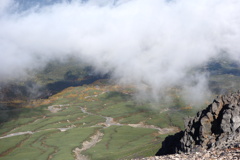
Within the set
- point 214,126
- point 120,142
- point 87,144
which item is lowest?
point 120,142

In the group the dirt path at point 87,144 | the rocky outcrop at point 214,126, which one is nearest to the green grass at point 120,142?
the dirt path at point 87,144

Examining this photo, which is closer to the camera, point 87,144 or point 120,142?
point 120,142

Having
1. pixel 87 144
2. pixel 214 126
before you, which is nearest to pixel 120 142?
pixel 87 144

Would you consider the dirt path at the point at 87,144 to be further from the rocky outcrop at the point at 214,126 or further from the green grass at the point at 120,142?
the rocky outcrop at the point at 214,126

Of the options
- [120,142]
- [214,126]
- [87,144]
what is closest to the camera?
[214,126]

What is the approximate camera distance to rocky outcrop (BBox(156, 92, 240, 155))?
4334cm

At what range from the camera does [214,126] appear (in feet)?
161

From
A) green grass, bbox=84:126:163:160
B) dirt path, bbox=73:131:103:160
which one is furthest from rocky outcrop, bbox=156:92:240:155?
dirt path, bbox=73:131:103:160

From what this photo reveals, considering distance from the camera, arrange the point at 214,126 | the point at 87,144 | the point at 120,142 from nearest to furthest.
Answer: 1. the point at 214,126
2. the point at 120,142
3. the point at 87,144

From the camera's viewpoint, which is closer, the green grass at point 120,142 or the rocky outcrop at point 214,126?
the rocky outcrop at point 214,126

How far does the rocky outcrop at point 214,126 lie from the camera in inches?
1706

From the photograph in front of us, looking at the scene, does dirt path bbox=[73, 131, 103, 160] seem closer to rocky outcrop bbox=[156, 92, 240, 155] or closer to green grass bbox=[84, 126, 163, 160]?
green grass bbox=[84, 126, 163, 160]

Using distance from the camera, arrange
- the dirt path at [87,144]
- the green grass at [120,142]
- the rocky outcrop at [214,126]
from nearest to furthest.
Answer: the rocky outcrop at [214,126]
the green grass at [120,142]
the dirt path at [87,144]

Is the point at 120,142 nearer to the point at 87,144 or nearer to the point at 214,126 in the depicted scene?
the point at 87,144
